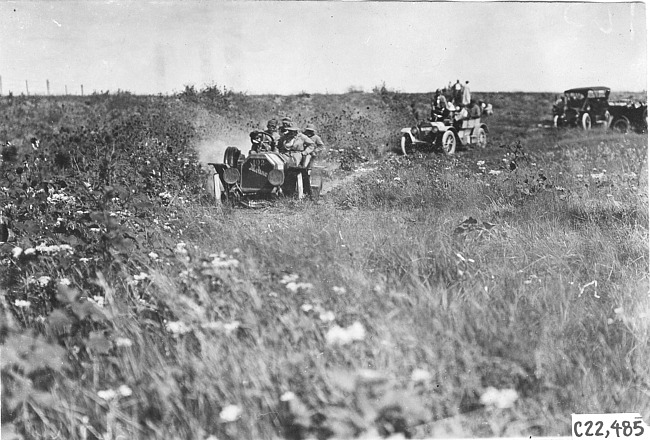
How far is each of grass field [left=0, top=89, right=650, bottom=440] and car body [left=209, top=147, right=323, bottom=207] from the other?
89 millimetres

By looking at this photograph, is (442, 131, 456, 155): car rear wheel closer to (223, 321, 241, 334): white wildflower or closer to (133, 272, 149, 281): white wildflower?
(223, 321, 241, 334): white wildflower

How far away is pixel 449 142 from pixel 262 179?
1.29m

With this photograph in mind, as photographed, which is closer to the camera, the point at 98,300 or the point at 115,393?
the point at 115,393

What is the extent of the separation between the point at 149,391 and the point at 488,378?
1753mm

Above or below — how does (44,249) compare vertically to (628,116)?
below

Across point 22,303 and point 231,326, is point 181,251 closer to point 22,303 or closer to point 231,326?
point 231,326

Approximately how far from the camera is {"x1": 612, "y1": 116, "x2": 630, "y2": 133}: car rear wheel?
475 cm

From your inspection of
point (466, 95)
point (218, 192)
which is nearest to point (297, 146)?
point (218, 192)

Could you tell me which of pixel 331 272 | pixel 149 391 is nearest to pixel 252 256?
pixel 331 272

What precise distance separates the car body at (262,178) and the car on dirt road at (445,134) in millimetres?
648


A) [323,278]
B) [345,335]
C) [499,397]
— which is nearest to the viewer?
[499,397]

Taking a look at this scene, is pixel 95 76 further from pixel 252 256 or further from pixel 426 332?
pixel 426 332

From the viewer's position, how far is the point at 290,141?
15.0ft

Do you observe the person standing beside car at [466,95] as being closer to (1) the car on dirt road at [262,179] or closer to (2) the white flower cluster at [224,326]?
(1) the car on dirt road at [262,179]
